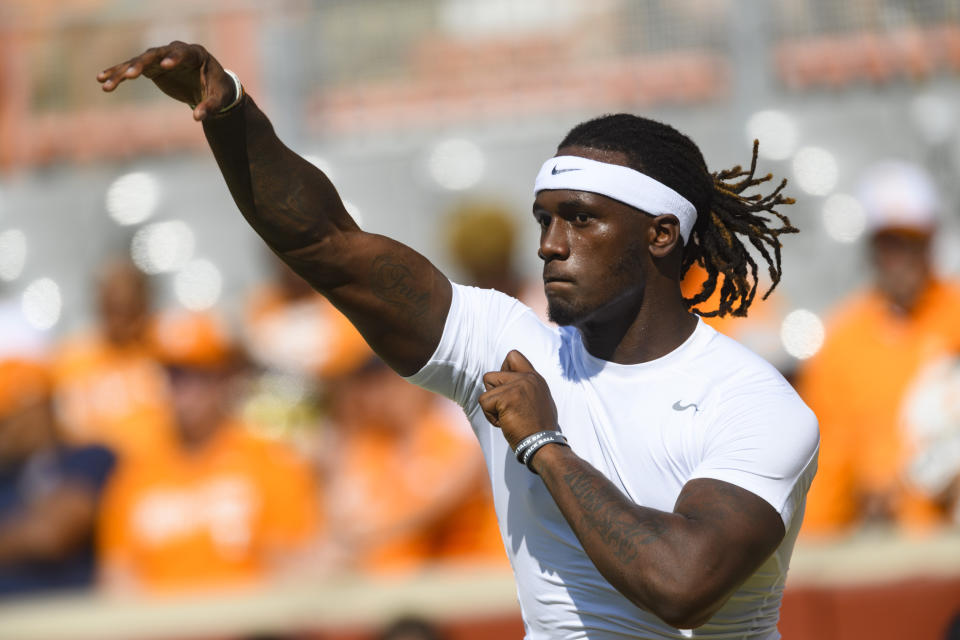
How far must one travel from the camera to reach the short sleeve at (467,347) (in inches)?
108

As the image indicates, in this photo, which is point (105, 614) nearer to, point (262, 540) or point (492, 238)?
point (262, 540)

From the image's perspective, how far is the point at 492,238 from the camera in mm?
6070

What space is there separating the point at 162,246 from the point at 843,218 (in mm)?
4349

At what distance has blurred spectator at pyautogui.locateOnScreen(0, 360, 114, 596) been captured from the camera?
5258mm

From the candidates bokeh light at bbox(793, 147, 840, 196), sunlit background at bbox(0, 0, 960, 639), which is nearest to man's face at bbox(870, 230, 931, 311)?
sunlit background at bbox(0, 0, 960, 639)

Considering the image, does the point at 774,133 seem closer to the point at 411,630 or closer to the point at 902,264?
the point at 902,264

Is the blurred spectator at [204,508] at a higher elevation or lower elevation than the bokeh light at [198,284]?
lower

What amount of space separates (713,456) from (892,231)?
3.45 metres

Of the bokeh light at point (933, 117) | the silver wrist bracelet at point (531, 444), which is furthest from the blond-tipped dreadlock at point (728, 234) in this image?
the bokeh light at point (933, 117)

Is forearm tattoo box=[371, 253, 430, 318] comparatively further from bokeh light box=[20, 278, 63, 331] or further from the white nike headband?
bokeh light box=[20, 278, 63, 331]

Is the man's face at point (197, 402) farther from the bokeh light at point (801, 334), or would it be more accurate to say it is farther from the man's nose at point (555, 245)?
the man's nose at point (555, 245)

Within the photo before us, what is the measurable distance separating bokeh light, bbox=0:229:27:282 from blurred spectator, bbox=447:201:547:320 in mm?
3507

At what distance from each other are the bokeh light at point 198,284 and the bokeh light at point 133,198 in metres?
0.59

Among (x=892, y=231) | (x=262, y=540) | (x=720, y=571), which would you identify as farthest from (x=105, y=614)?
(x=892, y=231)
